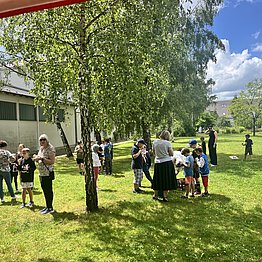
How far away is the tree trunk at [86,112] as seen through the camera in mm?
5016

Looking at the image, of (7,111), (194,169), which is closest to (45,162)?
(194,169)

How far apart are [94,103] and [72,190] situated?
3.56m

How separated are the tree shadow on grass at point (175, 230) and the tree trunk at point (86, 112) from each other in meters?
0.39

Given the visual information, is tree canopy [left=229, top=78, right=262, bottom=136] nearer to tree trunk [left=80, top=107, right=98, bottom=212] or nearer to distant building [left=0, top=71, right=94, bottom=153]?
distant building [left=0, top=71, right=94, bottom=153]

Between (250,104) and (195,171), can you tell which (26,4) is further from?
(250,104)

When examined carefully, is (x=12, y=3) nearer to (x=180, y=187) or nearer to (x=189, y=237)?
(x=189, y=237)

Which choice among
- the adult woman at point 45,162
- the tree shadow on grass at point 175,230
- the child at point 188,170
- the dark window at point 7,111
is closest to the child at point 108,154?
the tree shadow on grass at point 175,230

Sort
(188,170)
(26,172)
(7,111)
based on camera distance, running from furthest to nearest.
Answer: (7,111) → (188,170) → (26,172)

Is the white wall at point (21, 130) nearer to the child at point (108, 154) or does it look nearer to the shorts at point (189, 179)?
the child at point (108, 154)

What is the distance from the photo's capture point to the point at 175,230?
4445 millimetres

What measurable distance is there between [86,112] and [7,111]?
15.1 meters

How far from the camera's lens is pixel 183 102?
1506 centimetres

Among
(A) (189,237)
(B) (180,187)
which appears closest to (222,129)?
(B) (180,187)

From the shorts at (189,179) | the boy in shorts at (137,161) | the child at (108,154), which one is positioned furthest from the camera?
the child at (108,154)
